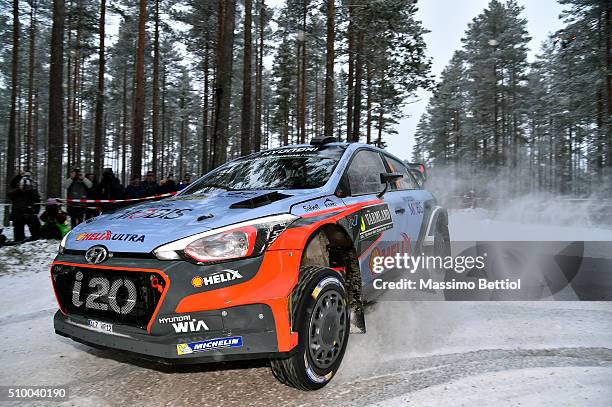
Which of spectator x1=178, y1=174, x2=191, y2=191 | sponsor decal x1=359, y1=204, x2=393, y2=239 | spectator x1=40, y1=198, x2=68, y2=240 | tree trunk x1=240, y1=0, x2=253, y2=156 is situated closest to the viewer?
sponsor decal x1=359, y1=204, x2=393, y2=239

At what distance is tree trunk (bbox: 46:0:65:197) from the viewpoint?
40.7ft

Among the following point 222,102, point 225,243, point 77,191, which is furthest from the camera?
point 77,191

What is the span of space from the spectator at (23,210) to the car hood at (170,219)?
27.2ft

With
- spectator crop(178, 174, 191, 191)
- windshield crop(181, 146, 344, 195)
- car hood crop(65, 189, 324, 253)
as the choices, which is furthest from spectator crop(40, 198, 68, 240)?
car hood crop(65, 189, 324, 253)

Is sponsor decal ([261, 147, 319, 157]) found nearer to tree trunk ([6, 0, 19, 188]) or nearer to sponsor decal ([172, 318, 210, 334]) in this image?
sponsor decal ([172, 318, 210, 334])

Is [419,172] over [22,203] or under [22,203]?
over

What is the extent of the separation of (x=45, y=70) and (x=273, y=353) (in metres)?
48.0

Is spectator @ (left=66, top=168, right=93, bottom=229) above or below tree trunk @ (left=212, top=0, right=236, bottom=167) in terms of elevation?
below

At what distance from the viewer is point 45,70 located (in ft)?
137

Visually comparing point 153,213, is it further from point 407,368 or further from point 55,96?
point 55,96

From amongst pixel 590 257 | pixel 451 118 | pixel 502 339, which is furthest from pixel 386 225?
pixel 451 118

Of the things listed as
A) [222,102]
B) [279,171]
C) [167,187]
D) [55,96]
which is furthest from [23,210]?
[279,171]

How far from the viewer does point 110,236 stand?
2914 millimetres

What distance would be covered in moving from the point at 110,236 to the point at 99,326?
57cm
